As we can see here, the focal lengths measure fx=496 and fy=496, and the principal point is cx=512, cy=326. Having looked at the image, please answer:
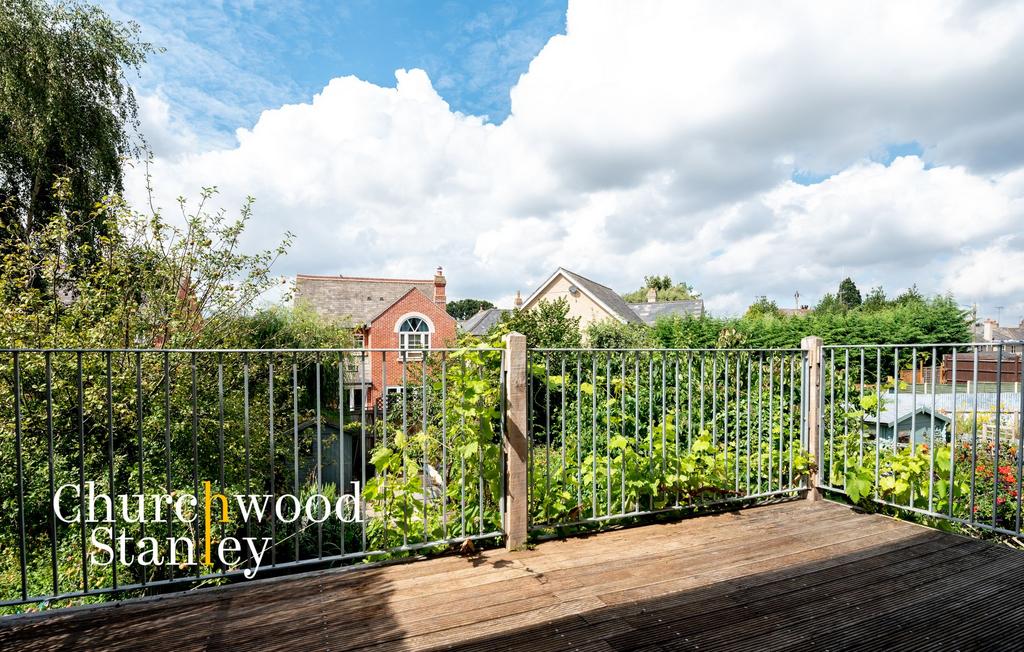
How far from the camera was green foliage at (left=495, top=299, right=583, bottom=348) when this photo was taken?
37.3 ft

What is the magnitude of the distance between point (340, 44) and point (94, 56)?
738 centimetres

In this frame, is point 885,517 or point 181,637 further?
point 885,517

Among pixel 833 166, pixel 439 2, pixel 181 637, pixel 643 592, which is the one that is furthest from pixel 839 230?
pixel 181 637

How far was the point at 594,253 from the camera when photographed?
97.0ft

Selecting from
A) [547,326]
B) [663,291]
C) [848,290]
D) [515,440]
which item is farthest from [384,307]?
[848,290]

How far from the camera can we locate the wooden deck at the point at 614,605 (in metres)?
1.88

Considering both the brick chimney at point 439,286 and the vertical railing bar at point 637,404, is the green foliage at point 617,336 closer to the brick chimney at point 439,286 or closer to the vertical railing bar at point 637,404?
the brick chimney at point 439,286

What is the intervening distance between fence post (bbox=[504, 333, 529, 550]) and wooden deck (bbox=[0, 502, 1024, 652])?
150mm

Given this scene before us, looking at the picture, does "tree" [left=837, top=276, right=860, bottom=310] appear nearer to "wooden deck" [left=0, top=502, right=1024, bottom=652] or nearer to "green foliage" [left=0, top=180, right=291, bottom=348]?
"wooden deck" [left=0, top=502, right=1024, bottom=652]

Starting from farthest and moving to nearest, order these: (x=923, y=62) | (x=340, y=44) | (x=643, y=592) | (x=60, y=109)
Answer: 1. (x=60, y=109)
2. (x=340, y=44)
3. (x=923, y=62)
4. (x=643, y=592)

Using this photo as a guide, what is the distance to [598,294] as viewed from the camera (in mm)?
22969

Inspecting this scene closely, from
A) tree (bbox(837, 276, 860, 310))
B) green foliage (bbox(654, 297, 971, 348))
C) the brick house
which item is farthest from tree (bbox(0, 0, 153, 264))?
tree (bbox(837, 276, 860, 310))

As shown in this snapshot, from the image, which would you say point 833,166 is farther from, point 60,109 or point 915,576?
point 60,109

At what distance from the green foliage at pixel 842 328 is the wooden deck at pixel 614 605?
280 inches
